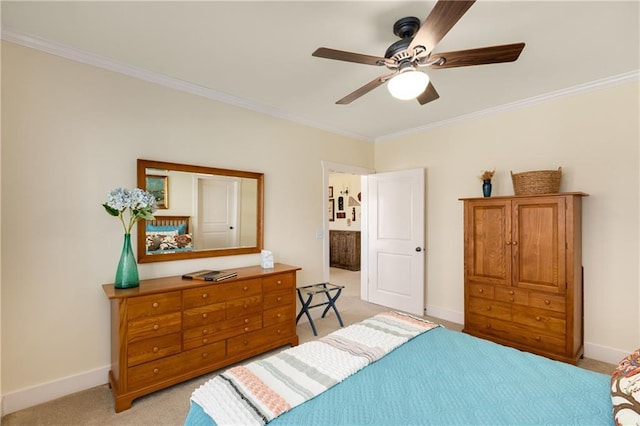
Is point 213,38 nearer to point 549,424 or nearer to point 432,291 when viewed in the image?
point 549,424

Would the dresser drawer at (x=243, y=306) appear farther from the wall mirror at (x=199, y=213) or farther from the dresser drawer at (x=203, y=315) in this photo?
the wall mirror at (x=199, y=213)

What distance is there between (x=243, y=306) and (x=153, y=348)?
74 centimetres

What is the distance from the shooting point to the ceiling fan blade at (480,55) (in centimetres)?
166

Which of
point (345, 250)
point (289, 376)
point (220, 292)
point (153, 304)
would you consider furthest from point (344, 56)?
point (345, 250)

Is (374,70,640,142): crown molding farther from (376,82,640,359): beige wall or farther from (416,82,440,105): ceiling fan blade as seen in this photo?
(416,82,440,105): ceiling fan blade

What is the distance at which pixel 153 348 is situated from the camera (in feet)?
7.20

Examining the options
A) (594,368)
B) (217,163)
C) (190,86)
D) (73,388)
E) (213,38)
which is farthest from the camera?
(217,163)

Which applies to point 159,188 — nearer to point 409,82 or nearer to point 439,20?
point 409,82

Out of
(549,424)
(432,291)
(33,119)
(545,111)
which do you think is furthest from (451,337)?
(33,119)

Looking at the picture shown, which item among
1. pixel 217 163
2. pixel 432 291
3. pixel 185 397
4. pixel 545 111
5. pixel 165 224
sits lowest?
pixel 185 397

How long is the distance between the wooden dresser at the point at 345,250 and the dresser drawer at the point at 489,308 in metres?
4.10

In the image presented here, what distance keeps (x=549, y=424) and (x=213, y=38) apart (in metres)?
2.75

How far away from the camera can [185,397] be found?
224 cm

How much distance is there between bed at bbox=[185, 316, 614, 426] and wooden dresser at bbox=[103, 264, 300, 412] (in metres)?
1.13
